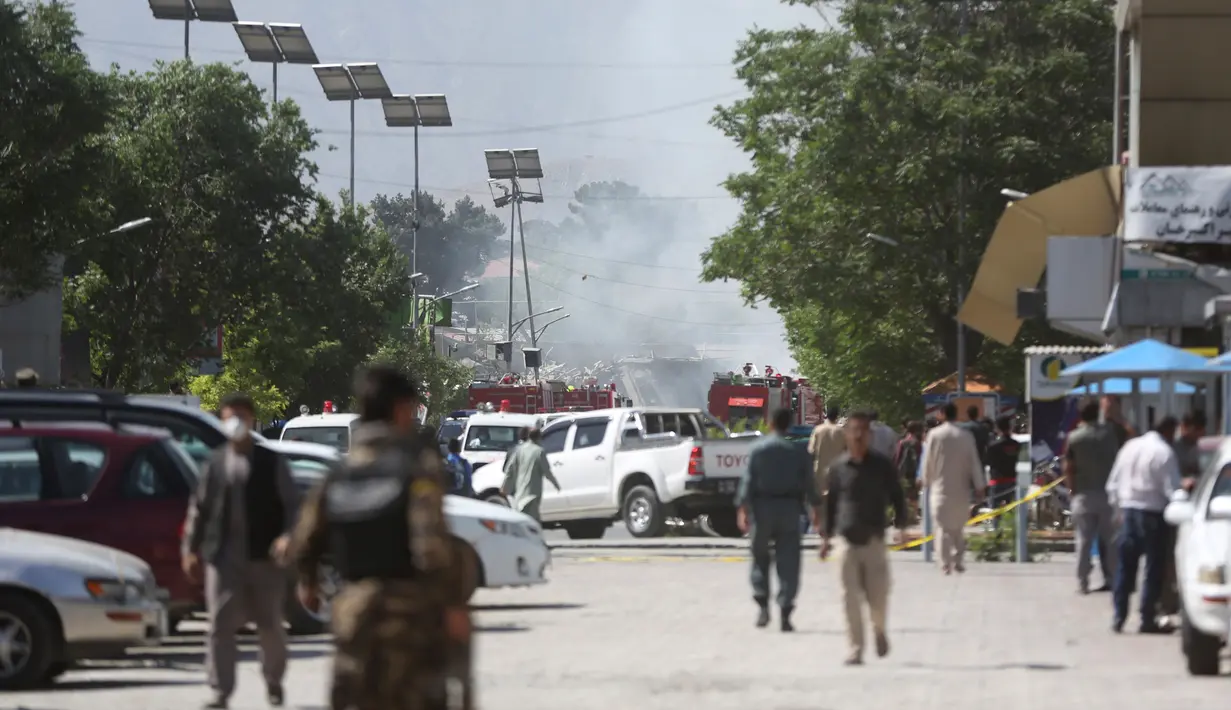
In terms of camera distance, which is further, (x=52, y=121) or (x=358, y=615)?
(x=52, y=121)

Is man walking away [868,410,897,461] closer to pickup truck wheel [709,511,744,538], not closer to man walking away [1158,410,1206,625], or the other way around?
pickup truck wheel [709,511,744,538]

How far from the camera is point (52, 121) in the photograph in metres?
37.9

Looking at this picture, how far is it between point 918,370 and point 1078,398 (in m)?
27.7

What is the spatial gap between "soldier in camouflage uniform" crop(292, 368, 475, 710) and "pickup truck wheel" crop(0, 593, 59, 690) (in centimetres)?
575

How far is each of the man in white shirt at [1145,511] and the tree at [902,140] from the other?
33.1 metres

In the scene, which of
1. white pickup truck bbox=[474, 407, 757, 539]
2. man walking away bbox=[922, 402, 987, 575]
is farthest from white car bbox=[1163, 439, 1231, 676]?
white pickup truck bbox=[474, 407, 757, 539]

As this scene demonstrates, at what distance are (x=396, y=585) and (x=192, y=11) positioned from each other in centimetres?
5845

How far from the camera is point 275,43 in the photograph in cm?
7019

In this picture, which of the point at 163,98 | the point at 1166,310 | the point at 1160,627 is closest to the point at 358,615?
the point at 1160,627

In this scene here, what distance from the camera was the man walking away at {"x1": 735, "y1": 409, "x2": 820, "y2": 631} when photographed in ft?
53.7

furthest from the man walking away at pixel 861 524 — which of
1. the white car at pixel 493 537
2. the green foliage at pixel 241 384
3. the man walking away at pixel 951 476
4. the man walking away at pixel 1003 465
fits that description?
the green foliage at pixel 241 384

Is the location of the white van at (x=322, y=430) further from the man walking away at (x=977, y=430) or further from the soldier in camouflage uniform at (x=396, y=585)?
the soldier in camouflage uniform at (x=396, y=585)

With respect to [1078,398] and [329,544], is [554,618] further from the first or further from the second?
[1078,398]

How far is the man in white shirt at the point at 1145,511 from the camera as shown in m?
15.7
